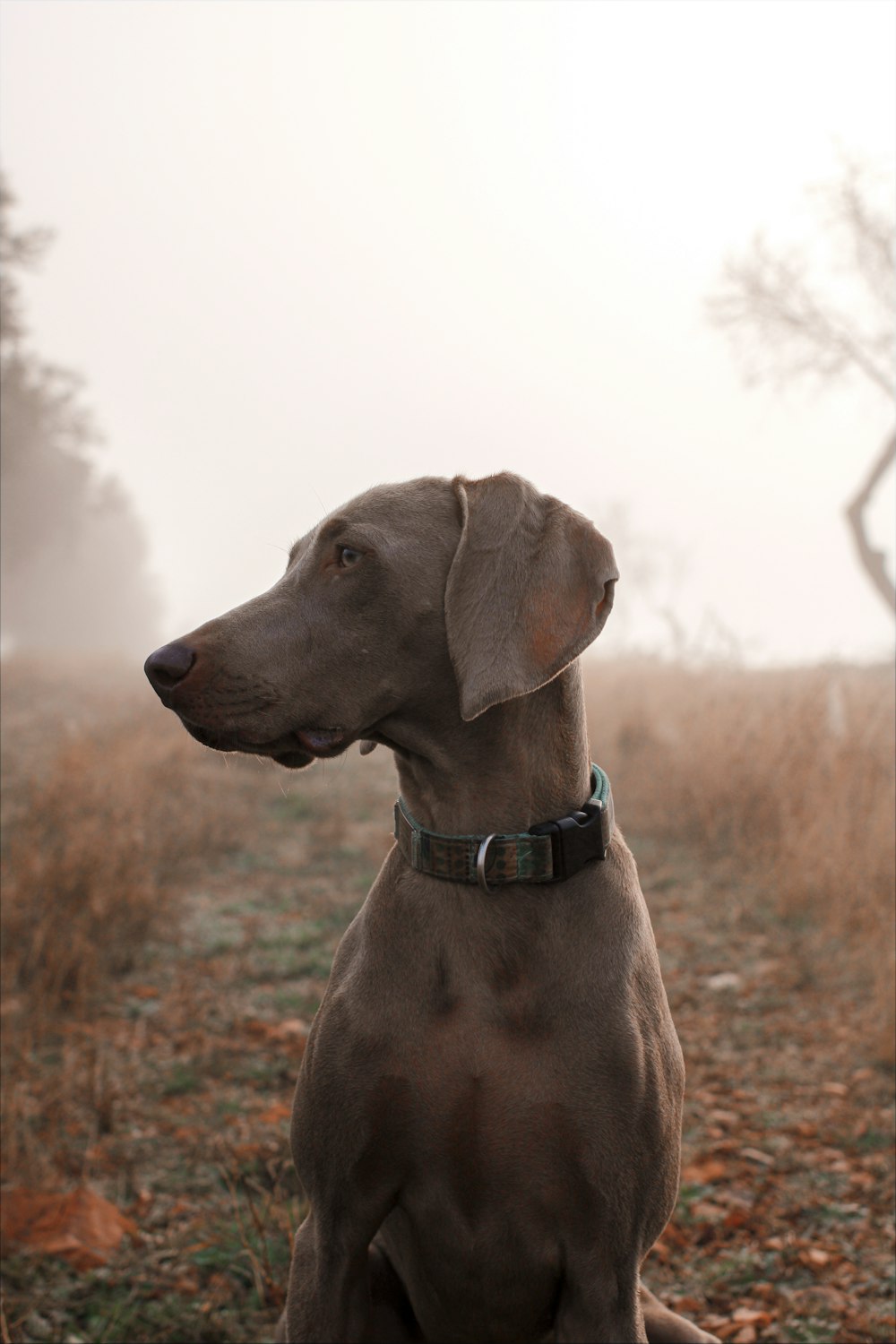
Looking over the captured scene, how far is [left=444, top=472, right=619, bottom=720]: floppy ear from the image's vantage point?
2029mm

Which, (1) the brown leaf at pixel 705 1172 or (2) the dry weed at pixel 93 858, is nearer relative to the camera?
(1) the brown leaf at pixel 705 1172

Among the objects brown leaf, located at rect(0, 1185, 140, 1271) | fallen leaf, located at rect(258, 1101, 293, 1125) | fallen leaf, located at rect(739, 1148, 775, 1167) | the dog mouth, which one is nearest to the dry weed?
fallen leaf, located at rect(258, 1101, 293, 1125)

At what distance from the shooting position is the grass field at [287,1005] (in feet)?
10.4

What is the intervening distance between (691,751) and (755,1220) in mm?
4710

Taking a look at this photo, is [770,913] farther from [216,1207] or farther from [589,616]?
[589,616]

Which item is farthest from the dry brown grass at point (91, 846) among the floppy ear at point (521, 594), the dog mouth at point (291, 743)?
the floppy ear at point (521, 594)

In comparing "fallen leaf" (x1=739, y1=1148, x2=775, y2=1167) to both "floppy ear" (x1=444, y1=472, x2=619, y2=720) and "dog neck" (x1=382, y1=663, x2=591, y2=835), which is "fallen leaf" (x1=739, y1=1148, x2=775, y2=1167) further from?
"floppy ear" (x1=444, y1=472, x2=619, y2=720)

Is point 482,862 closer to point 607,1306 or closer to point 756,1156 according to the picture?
point 607,1306

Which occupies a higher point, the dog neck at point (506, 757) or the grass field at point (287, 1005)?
the dog neck at point (506, 757)

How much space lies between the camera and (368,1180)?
6.86ft

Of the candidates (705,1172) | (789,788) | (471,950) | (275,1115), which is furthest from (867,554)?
(471,950)

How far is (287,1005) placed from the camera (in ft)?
17.2

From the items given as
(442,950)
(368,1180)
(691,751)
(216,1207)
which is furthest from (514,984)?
(691,751)

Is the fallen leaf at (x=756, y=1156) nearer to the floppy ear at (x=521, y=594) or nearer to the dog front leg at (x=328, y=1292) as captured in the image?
the dog front leg at (x=328, y=1292)
